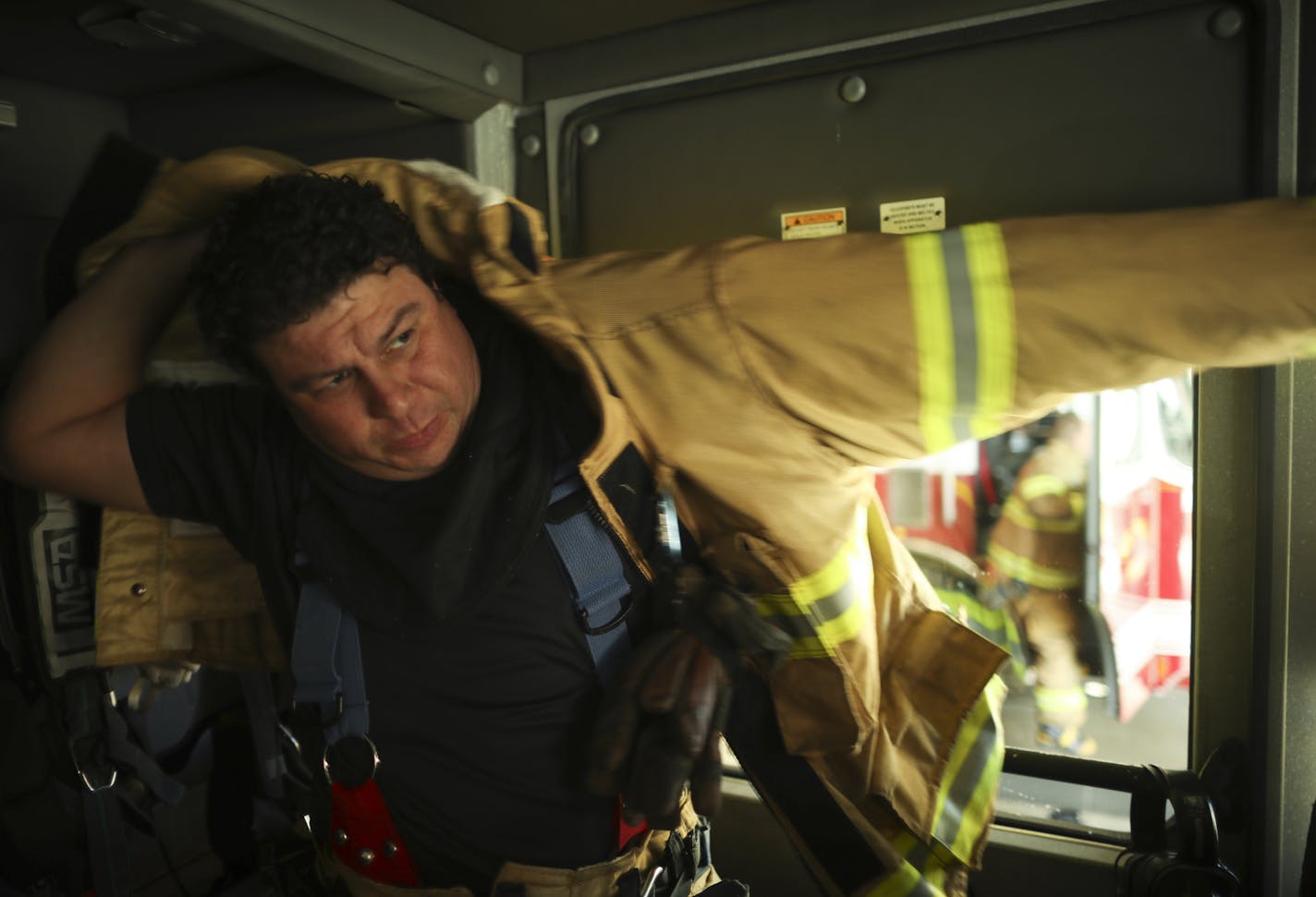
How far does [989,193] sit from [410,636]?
1249 millimetres

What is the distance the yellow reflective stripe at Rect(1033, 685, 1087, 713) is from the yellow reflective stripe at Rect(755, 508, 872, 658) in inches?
29.6

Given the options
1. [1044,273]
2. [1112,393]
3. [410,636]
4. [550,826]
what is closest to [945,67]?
[1112,393]

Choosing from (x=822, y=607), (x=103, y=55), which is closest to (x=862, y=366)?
(x=822, y=607)

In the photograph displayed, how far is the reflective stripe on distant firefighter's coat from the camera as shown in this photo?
0.94 metres

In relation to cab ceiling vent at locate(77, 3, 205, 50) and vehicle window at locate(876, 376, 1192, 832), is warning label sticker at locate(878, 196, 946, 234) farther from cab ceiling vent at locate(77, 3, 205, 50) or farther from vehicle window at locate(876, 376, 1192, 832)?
cab ceiling vent at locate(77, 3, 205, 50)

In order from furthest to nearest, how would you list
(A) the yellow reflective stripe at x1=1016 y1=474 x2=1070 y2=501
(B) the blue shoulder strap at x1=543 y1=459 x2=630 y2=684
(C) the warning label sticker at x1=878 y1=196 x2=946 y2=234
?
(A) the yellow reflective stripe at x1=1016 y1=474 x2=1070 y2=501 < (C) the warning label sticker at x1=878 y1=196 x2=946 y2=234 < (B) the blue shoulder strap at x1=543 y1=459 x2=630 y2=684

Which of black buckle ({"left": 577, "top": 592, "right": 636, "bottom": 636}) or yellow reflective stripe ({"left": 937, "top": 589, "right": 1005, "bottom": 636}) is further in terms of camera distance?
yellow reflective stripe ({"left": 937, "top": 589, "right": 1005, "bottom": 636})

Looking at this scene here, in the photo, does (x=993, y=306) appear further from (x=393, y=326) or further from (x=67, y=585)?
(x=67, y=585)

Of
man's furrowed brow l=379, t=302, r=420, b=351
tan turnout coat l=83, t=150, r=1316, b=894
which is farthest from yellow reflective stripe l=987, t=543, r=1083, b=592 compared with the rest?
man's furrowed brow l=379, t=302, r=420, b=351

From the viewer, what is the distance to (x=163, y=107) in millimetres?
2123

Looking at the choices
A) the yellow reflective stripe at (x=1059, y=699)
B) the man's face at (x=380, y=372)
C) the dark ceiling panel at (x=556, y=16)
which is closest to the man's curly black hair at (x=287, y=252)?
the man's face at (x=380, y=372)

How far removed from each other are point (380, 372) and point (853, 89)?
1.00 m

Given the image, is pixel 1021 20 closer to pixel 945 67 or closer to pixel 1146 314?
pixel 945 67

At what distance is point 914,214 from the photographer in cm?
156
